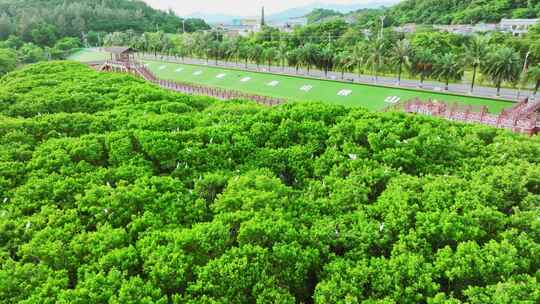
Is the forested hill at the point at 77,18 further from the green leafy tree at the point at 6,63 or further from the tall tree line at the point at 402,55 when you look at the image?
the tall tree line at the point at 402,55

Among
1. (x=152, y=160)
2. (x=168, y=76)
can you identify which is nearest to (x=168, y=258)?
(x=152, y=160)

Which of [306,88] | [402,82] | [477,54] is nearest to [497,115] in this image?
[477,54]

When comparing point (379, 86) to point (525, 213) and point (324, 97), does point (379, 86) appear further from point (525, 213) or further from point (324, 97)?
point (525, 213)

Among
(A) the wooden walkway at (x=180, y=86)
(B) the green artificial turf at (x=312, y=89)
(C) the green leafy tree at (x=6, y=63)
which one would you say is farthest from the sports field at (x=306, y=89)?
(C) the green leafy tree at (x=6, y=63)

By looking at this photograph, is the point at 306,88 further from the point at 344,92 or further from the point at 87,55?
the point at 87,55

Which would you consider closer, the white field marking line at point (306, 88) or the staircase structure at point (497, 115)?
the staircase structure at point (497, 115)

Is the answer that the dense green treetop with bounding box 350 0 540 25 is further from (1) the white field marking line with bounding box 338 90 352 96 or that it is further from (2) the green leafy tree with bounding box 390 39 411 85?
(1) the white field marking line with bounding box 338 90 352 96
